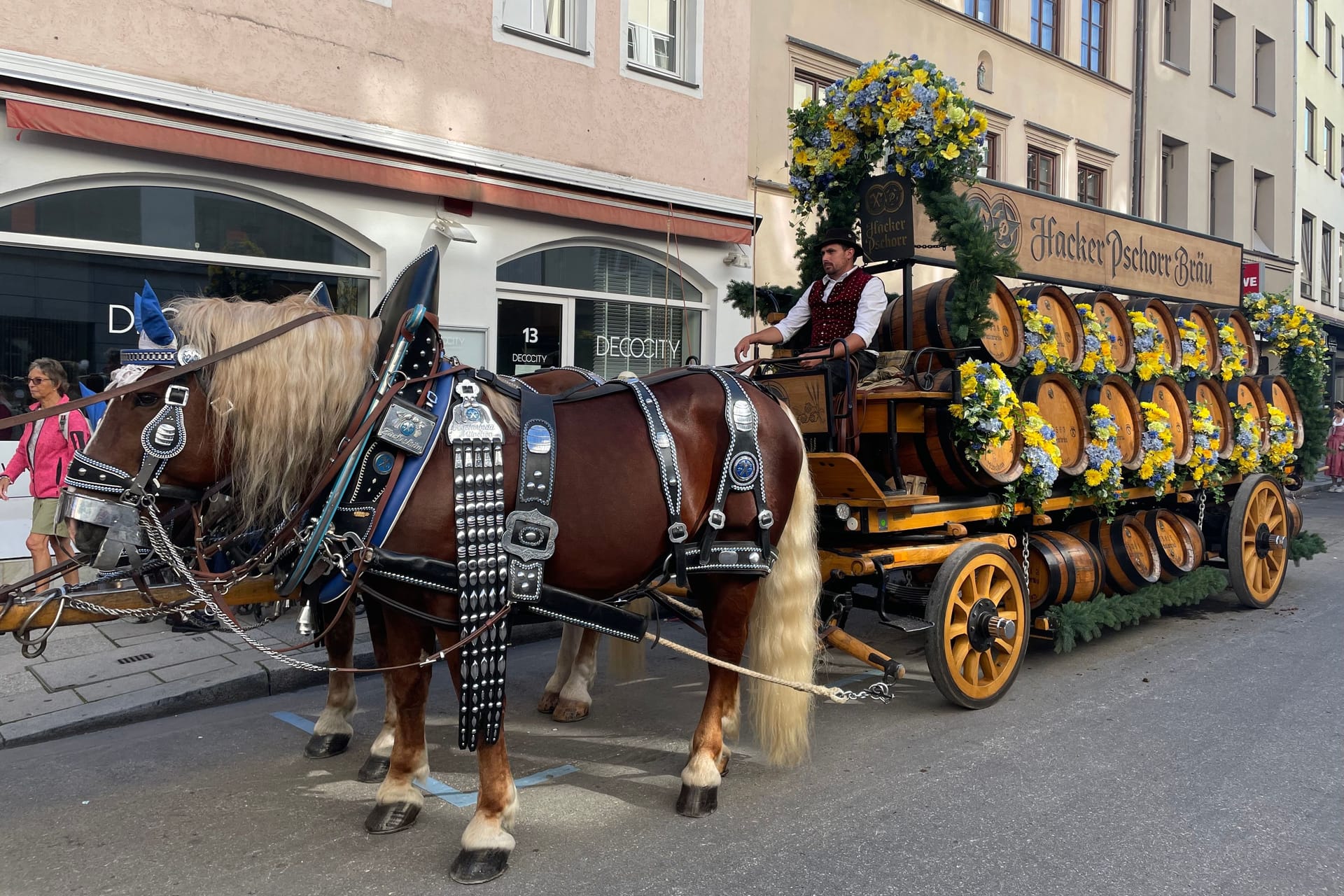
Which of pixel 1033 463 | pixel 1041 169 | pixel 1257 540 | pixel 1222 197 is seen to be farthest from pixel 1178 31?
pixel 1033 463

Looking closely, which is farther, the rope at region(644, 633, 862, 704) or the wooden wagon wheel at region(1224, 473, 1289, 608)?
the wooden wagon wheel at region(1224, 473, 1289, 608)

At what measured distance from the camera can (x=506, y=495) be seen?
2980 mm

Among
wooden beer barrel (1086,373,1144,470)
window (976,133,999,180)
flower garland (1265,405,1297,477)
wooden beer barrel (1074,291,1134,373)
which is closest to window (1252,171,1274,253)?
window (976,133,999,180)

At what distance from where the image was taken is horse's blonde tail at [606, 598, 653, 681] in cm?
485

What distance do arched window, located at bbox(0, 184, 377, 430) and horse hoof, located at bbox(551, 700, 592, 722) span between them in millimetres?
3804

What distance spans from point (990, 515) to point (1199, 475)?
229 cm

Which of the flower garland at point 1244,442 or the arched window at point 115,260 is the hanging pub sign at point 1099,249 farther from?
the arched window at point 115,260

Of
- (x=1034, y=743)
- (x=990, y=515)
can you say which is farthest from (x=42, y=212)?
(x=1034, y=743)

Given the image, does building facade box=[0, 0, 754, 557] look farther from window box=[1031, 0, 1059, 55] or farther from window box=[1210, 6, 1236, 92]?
window box=[1210, 6, 1236, 92]

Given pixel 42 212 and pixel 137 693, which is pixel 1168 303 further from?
pixel 42 212

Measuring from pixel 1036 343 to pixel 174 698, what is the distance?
484 centimetres

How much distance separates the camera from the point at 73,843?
3184mm

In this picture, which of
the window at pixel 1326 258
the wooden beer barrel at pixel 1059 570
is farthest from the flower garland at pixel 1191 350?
the window at pixel 1326 258

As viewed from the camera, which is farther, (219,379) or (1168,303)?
(1168,303)
